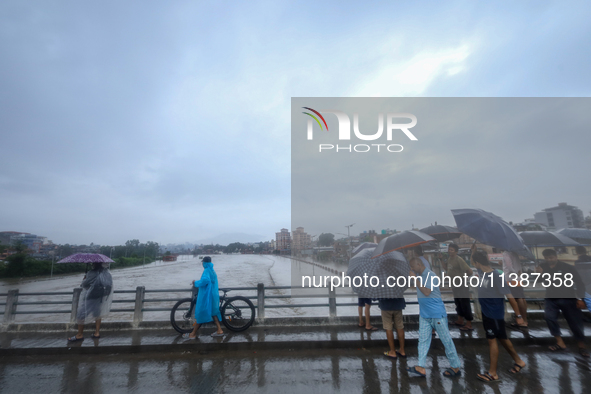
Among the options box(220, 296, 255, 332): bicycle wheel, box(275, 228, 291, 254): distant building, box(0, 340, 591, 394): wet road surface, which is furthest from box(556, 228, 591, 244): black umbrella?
box(275, 228, 291, 254): distant building

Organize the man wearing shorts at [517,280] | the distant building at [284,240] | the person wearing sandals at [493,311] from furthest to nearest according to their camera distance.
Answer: the distant building at [284,240], the man wearing shorts at [517,280], the person wearing sandals at [493,311]

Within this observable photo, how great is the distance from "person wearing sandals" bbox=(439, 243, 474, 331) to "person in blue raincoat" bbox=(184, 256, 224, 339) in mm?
5113

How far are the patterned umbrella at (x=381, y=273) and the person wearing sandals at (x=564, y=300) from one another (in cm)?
269

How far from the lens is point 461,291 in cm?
584

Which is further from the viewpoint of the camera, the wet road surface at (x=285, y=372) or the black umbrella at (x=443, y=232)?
the black umbrella at (x=443, y=232)

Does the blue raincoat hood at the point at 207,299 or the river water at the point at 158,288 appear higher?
the blue raincoat hood at the point at 207,299

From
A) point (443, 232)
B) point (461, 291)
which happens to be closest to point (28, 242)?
point (443, 232)

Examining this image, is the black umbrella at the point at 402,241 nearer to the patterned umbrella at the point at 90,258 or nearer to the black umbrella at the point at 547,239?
the black umbrella at the point at 547,239

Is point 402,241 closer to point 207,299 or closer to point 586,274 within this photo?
point 586,274

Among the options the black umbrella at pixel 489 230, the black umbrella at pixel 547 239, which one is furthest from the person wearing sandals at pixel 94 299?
the black umbrella at pixel 547 239

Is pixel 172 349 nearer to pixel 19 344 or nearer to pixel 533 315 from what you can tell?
pixel 19 344

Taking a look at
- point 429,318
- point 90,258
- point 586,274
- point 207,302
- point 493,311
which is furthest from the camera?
point 90,258

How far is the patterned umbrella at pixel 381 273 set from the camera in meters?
4.54

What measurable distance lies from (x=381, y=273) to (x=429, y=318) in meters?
0.96
